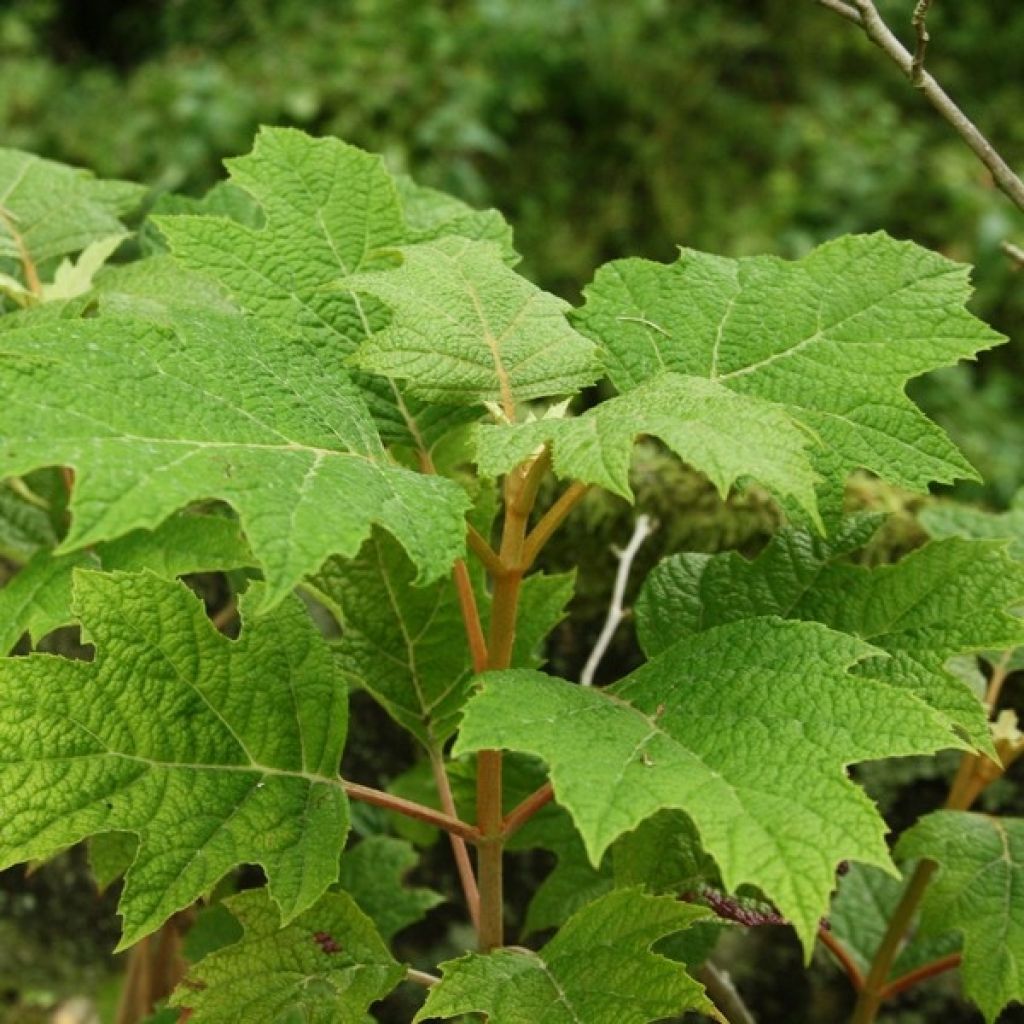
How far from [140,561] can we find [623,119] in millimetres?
4309

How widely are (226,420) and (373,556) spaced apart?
351mm

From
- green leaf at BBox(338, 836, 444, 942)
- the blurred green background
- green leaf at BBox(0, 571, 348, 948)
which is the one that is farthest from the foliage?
the blurred green background

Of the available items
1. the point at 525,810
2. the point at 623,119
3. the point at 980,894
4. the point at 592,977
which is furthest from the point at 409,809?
the point at 623,119

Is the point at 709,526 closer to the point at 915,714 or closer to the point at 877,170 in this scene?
the point at 915,714

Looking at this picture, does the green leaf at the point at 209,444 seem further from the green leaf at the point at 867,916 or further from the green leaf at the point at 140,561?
the green leaf at the point at 867,916

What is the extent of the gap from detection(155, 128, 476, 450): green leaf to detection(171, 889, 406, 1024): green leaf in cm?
42

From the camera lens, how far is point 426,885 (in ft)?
5.98

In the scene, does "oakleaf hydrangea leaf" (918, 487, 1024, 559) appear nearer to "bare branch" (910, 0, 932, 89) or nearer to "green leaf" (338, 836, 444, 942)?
"bare branch" (910, 0, 932, 89)

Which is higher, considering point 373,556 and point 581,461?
point 581,461

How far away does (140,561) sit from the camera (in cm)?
111

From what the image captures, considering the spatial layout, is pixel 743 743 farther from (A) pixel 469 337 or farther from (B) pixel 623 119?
(B) pixel 623 119

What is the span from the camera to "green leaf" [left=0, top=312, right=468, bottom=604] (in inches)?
29.6

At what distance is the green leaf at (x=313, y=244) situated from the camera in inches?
41.3

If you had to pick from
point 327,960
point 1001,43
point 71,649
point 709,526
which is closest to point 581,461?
point 327,960
